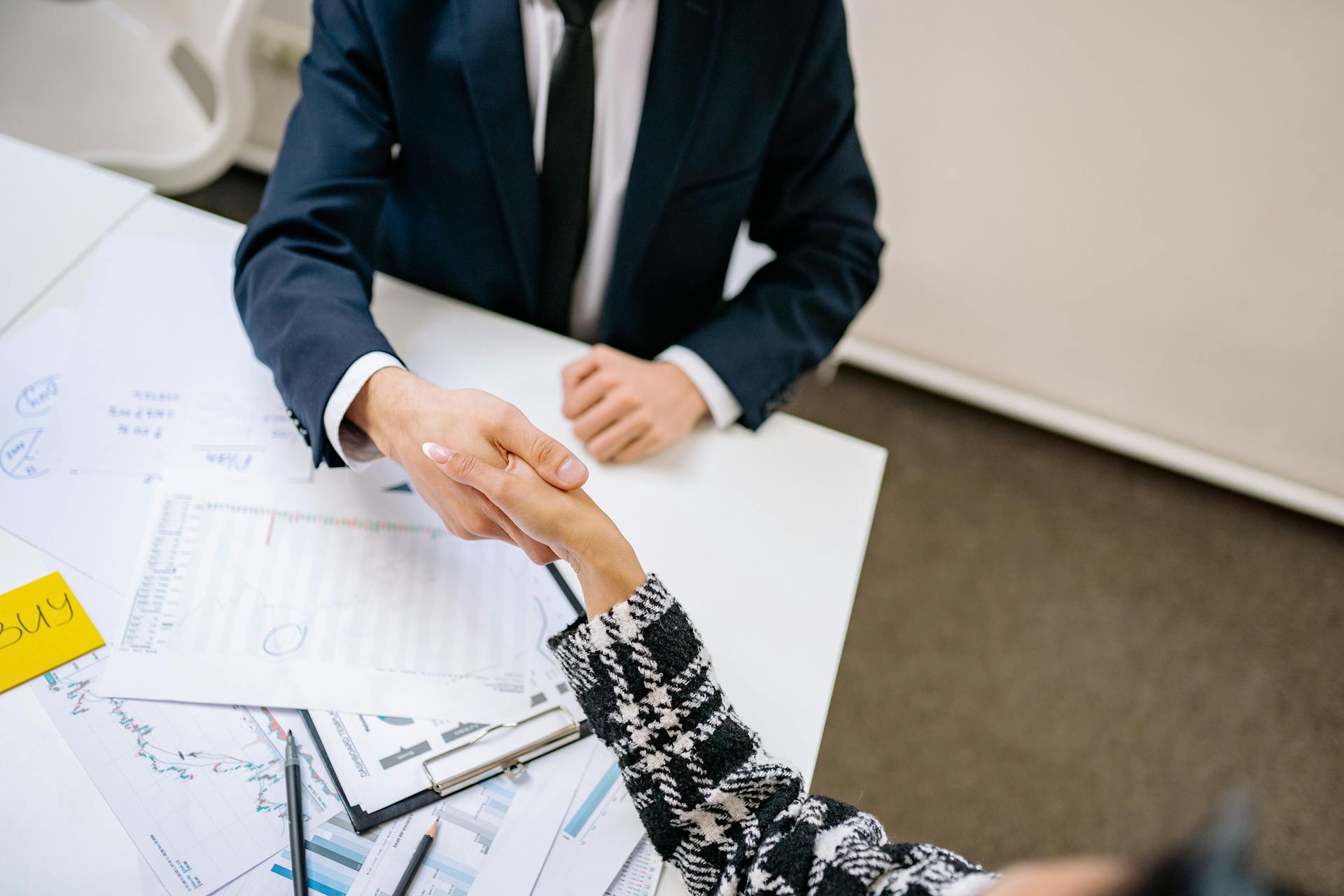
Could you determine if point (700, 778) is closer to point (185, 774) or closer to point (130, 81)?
point (185, 774)

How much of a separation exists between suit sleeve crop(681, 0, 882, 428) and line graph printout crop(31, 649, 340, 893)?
56cm

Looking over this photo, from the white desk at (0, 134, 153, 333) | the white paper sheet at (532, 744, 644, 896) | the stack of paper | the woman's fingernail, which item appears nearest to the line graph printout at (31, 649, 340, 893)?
the stack of paper

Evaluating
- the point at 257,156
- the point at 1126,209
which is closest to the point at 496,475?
the point at 1126,209

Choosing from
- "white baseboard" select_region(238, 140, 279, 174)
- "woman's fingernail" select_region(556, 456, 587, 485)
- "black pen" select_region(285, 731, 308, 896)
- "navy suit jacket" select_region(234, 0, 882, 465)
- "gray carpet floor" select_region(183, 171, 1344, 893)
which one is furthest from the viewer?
"white baseboard" select_region(238, 140, 279, 174)

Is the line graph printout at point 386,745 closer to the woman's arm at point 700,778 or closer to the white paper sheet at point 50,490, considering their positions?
the woman's arm at point 700,778

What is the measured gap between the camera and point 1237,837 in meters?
0.43

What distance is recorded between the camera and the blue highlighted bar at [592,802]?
676 millimetres

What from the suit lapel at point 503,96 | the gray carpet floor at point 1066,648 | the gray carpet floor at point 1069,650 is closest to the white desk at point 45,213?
the suit lapel at point 503,96

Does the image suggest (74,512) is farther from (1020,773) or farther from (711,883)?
(1020,773)

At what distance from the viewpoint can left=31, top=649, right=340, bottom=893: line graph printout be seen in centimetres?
62

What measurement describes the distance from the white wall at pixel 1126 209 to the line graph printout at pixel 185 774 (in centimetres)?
148

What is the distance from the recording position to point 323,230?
0.87 m

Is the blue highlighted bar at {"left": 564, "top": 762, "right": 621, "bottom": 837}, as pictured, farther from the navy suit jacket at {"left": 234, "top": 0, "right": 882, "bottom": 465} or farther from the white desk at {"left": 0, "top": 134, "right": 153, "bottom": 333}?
the white desk at {"left": 0, "top": 134, "right": 153, "bottom": 333}

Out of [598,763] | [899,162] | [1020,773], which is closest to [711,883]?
[598,763]
